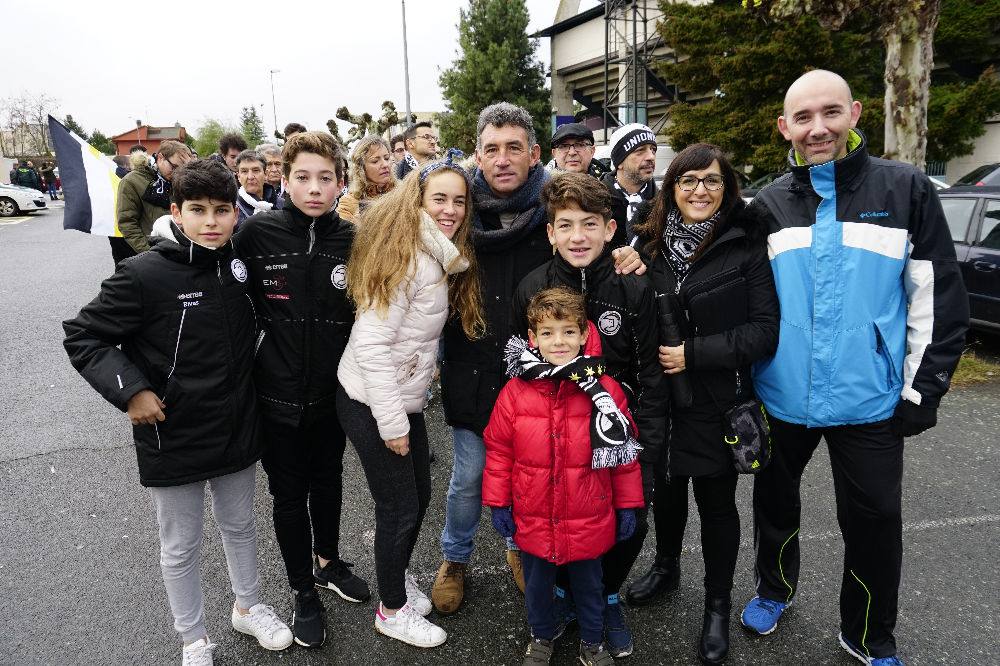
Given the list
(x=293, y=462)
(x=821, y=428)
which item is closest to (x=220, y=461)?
(x=293, y=462)

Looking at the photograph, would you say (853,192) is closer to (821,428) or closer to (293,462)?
(821,428)

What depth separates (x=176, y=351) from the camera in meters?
2.31

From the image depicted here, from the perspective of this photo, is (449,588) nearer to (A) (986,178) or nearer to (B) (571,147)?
(B) (571,147)

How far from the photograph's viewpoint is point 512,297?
2658mm

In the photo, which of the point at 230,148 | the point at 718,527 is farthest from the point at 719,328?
the point at 230,148

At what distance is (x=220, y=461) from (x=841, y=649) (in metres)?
2.72

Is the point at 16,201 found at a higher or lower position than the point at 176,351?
higher

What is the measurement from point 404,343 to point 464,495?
0.87m

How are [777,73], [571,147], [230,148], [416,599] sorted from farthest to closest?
[777,73] < [230,148] < [571,147] < [416,599]

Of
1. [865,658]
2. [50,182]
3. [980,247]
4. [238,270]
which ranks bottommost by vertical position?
[865,658]

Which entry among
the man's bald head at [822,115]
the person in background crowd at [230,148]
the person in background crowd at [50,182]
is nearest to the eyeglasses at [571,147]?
the man's bald head at [822,115]

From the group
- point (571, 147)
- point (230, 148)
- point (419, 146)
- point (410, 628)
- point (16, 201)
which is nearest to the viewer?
point (410, 628)

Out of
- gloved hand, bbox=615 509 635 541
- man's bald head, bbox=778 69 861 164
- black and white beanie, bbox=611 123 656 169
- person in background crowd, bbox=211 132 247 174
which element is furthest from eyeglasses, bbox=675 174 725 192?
person in background crowd, bbox=211 132 247 174

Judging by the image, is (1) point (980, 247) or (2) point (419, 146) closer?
(1) point (980, 247)
